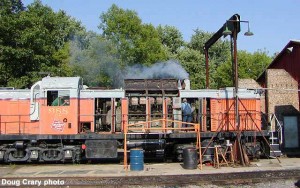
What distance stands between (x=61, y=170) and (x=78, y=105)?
350cm

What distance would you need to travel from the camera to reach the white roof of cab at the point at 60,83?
18.0 meters

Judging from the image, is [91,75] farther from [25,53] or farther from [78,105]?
[78,105]

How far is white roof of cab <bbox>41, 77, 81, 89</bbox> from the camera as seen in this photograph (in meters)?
18.0

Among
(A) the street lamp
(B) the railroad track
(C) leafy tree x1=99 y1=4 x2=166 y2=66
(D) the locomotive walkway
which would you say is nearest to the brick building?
(A) the street lamp

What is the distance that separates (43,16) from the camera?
34.3 m

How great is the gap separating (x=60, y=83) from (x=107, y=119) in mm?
2790

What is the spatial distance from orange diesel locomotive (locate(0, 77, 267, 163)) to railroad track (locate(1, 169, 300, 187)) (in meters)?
4.05

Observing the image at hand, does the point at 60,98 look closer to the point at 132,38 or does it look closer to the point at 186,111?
the point at 186,111

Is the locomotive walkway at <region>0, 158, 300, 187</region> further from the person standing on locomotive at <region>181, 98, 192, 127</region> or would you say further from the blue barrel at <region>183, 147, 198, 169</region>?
the person standing on locomotive at <region>181, 98, 192, 127</region>

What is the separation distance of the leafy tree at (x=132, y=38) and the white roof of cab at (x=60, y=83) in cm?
1814

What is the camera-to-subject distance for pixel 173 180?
43.3ft

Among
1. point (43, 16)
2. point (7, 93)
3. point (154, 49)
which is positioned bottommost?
point (7, 93)

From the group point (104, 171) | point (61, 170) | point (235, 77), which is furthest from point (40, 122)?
point (235, 77)

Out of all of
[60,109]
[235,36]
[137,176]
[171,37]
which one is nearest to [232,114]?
[235,36]
